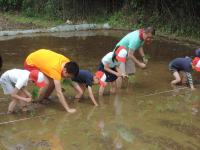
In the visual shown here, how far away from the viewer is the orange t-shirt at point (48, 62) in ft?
23.2

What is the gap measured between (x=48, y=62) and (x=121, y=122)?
1629 mm

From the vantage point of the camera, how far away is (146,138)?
247 inches

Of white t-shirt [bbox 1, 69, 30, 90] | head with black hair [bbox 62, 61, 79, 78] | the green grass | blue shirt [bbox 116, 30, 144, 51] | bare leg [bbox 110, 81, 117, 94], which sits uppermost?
blue shirt [bbox 116, 30, 144, 51]

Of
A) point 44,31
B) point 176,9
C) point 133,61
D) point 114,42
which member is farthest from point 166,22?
point 133,61

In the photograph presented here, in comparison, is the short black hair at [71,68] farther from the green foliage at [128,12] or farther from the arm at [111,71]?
the green foliage at [128,12]

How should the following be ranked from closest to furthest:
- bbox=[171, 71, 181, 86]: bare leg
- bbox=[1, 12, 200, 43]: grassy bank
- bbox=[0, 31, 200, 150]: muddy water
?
bbox=[0, 31, 200, 150]: muddy water, bbox=[171, 71, 181, 86]: bare leg, bbox=[1, 12, 200, 43]: grassy bank

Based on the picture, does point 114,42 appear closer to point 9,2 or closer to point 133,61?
point 133,61

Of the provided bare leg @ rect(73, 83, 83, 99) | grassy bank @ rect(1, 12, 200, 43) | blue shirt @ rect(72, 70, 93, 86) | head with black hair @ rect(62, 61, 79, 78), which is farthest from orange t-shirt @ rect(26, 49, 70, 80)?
grassy bank @ rect(1, 12, 200, 43)

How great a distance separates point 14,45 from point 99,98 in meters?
5.74

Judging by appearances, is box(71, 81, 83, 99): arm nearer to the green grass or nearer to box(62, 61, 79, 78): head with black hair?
box(62, 61, 79, 78): head with black hair

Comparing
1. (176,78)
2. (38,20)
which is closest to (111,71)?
(176,78)

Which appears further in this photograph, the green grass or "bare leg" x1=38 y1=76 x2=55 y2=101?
the green grass

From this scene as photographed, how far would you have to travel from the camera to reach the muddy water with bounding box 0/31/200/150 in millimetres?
6047

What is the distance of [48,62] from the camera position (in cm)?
723
